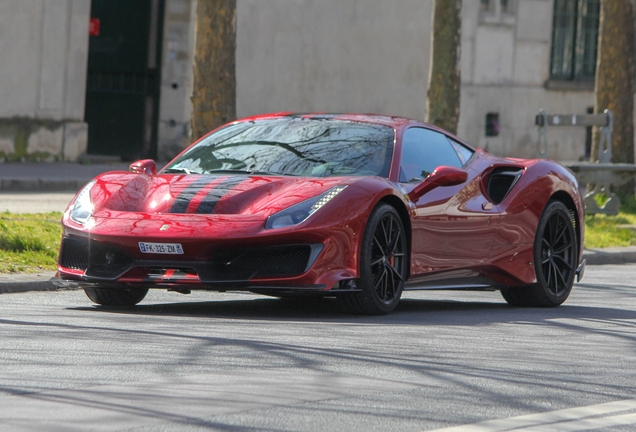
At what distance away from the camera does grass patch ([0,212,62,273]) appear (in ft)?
34.5

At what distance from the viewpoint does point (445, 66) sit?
1739cm

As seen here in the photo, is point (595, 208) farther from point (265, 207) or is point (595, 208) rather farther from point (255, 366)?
point (255, 366)

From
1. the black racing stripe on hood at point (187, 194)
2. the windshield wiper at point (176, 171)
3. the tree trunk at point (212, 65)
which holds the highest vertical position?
the tree trunk at point (212, 65)

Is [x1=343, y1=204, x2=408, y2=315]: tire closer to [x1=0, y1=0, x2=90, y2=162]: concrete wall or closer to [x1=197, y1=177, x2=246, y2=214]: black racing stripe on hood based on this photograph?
[x1=197, y1=177, x2=246, y2=214]: black racing stripe on hood

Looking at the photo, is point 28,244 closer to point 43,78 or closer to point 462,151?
point 462,151

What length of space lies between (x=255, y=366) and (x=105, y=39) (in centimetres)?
1937

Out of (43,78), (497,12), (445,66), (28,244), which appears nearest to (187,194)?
(28,244)

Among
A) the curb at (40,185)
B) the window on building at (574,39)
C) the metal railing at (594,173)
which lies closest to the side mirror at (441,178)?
the metal railing at (594,173)

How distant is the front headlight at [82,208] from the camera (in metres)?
8.15

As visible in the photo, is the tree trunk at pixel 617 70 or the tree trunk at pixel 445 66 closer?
the tree trunk at pixel 445 66

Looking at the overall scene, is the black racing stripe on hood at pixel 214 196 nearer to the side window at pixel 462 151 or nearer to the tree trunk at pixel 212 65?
the side window at pixel 462 151

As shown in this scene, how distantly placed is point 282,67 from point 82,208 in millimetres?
19116

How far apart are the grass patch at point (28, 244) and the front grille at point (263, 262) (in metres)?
2.97

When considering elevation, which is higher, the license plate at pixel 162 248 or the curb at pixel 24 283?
the license plate at pixel 162 248
